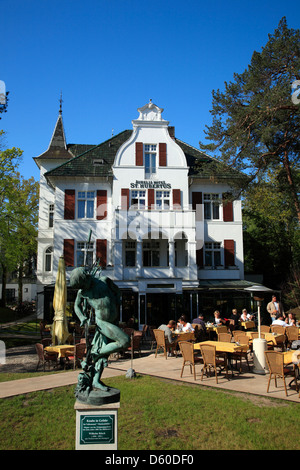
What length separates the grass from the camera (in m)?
5.48

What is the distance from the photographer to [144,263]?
24656mm

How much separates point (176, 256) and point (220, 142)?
31.7 ft

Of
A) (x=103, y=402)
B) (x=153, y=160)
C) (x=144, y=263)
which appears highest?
(x=153, y=160)

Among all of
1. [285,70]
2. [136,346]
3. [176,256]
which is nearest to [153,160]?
[176,256]

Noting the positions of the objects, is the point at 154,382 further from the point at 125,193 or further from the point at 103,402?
the point at 125,193

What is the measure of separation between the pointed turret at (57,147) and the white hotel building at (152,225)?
17.8 feet

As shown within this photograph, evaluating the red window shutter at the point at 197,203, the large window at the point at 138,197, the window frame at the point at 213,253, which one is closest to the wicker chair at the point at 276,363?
the window frame at the point at 213,253

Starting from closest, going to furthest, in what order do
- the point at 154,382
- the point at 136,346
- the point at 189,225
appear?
the point at 154,382
the point at 136,346
the point at 189,225

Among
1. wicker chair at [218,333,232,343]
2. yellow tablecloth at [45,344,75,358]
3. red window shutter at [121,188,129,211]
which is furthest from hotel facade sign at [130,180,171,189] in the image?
yellow tablecloth at [45,344,75,358]

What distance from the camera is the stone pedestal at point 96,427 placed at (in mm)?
4418

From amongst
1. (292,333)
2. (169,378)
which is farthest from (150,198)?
(169,378)

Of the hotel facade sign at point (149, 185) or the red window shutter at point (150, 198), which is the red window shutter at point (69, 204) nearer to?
the hotel facade sign at point (149, 185)

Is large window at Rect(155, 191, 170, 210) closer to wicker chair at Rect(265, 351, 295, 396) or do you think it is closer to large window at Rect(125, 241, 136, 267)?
large window at Rect(125, 241, 136, 267)

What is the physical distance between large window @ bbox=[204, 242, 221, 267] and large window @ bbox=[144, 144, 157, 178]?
6641 millimetres
